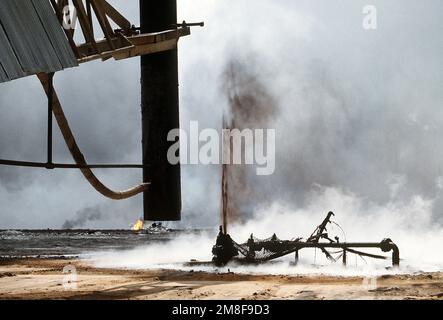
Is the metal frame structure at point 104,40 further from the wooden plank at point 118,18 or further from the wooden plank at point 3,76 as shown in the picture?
the wooden plank at point 3,76

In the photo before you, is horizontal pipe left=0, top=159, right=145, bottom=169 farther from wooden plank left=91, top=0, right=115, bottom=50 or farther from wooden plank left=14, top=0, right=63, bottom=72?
wooden plank left=91, top=0, right=115, bottom=50

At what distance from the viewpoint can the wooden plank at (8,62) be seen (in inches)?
363

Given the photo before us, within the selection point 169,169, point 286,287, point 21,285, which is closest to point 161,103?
point 169,169

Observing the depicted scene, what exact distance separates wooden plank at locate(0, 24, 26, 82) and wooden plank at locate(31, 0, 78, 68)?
977 millimetres

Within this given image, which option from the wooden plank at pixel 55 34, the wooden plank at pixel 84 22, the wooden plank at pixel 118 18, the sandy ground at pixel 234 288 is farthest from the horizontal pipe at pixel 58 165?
the sandy ground at pixel 234 288

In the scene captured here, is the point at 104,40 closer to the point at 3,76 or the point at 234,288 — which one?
the point at 3,76

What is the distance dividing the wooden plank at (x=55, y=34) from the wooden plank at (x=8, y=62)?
977mm

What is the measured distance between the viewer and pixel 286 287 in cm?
1814

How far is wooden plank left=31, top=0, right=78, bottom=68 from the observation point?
10376 mm

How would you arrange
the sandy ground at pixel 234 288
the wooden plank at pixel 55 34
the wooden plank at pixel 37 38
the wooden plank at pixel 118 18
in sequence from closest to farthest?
the wooden plank at pixel 37 38 < the wooden plank at pixel 55 34 < the wooden plank at pixel 118 18 < the sandy ground at pixel 234 288

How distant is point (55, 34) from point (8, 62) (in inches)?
54.4

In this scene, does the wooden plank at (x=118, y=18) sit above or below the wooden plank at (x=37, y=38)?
above

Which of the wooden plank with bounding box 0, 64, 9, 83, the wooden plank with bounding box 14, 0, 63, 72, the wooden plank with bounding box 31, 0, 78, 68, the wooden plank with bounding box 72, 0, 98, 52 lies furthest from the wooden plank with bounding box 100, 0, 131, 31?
the wooden plank with bounding box 0, 64, 9, 83
